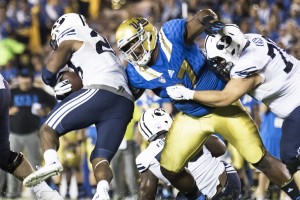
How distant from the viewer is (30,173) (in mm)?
7344

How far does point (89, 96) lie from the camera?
7.07 m

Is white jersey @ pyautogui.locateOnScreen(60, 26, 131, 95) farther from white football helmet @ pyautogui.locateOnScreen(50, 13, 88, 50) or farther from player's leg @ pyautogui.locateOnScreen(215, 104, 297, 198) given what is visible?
player's leg @ pyautogui.locateOnScreen(215, 104, 297, 198)

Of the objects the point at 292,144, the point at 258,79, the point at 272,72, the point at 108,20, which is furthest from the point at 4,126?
the point at 108,20

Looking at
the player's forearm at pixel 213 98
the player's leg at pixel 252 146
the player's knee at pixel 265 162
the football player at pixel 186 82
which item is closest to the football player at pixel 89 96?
the football player at pixel 186 82

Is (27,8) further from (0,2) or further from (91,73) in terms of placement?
(91,73)

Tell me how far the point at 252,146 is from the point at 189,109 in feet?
1.94

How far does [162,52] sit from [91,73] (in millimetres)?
604

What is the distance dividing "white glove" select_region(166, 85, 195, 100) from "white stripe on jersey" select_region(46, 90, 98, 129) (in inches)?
25.7

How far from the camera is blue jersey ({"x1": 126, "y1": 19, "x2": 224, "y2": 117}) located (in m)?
7.01

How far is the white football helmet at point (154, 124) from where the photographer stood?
26.0 feet

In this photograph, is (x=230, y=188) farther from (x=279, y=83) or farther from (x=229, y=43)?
(x=229, y=43)

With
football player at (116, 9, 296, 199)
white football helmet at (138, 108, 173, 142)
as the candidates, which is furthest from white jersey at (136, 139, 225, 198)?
football player at (116, 9, 296, 199)

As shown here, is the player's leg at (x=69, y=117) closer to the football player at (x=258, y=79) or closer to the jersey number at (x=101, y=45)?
the jersey number at (x=101, y=45)

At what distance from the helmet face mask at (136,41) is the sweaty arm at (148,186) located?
106 centimetres
